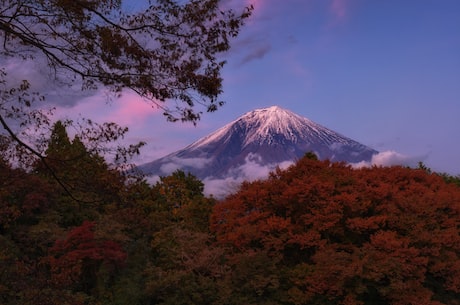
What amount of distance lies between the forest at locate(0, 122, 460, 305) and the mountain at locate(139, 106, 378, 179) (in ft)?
381

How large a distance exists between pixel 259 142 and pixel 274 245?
14138cm

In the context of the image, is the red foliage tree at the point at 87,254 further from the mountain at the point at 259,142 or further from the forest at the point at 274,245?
the mountain at the point at 259,142

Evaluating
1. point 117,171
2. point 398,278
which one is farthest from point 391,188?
point 117,171

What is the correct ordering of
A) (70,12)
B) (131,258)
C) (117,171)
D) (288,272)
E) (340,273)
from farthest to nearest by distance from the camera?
(131,258)
(288,272)
(340,273)
(117,171)
(70,12)

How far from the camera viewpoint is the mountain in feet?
501

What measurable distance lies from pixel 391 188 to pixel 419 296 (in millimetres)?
6147

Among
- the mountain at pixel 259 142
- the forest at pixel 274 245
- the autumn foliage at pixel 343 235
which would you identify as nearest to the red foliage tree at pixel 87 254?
the forest at pixel 274 245

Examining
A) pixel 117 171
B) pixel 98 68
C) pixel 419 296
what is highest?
pixel 98 68

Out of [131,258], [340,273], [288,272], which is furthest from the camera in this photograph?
[131,258]

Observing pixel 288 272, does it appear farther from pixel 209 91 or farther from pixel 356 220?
pixel 209 91

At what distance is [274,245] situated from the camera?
25234 millimetres

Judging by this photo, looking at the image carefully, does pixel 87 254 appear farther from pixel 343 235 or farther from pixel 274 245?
pixel 343 235

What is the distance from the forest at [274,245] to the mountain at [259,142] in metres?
116

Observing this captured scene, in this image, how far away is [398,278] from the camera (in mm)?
23438
